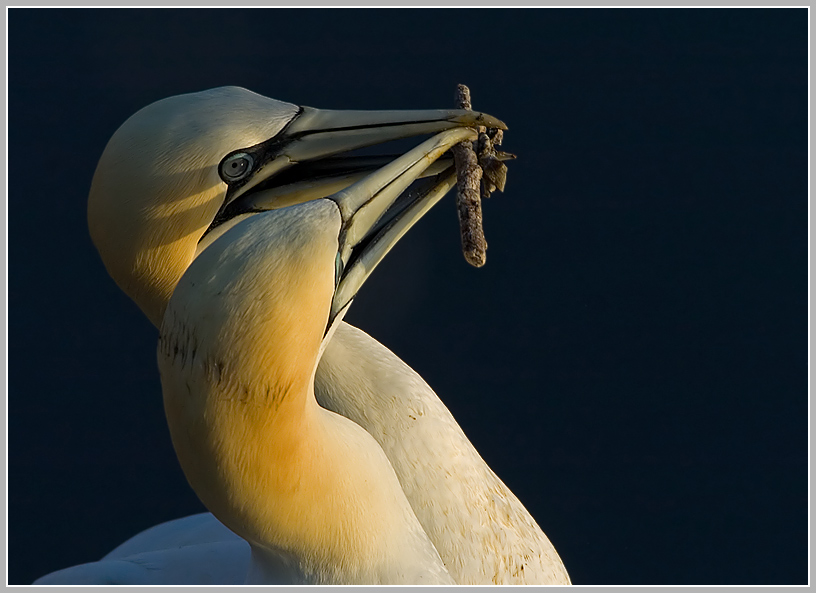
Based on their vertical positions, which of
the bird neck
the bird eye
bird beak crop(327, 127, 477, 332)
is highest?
the bird eye

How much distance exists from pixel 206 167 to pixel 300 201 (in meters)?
0.27

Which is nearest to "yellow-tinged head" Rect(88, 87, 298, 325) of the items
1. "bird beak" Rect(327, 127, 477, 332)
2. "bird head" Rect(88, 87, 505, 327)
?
"bird head" Rect(88, 87, 505, 327)

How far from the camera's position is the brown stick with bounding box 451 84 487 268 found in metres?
1.78

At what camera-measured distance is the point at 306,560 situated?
6.27ft

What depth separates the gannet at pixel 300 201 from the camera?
2.02 m

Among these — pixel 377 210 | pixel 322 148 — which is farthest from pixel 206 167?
pixel 377 210

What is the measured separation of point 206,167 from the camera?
2.03 meters

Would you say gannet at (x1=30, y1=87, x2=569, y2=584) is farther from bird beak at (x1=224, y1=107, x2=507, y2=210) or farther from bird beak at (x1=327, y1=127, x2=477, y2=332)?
bird beak at (x1=327, y1=127, x2=477, y2=332)

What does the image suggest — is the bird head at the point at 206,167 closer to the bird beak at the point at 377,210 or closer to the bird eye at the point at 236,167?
the bird eye at the point at 236,167

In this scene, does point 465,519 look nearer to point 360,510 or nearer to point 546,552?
point 546,552

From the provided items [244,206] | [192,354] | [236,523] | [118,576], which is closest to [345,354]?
[244,206]

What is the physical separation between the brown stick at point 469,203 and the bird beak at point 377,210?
0.04 meters

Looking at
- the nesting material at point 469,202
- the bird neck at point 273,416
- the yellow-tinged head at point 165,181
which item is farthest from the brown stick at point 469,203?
the yellow-tinged head at point 165,181

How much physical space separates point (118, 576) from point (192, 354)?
1264mm
